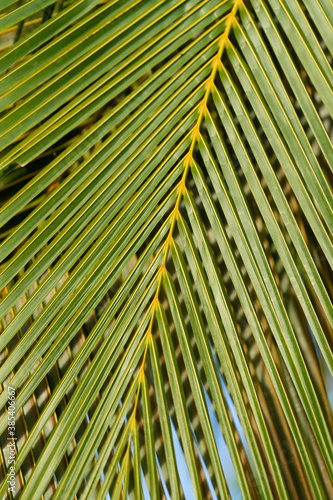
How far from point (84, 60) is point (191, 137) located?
0.63 feet

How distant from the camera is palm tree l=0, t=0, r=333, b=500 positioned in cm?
50

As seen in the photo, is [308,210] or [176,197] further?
[176,197]

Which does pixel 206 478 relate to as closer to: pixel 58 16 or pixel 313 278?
pixel 313 278

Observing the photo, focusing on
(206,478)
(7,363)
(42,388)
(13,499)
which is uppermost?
(7,363)

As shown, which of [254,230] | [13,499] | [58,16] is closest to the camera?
[58,16]

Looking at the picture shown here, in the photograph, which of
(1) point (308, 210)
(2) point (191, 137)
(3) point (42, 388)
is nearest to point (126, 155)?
(2) point (191, 137)

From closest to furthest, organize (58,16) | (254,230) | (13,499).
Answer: (58,16), (254,230), (13,499)

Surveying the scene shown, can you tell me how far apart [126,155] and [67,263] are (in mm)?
164

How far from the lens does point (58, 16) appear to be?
47 cm

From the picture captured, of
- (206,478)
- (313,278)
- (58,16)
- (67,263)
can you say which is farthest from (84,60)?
(206,478)

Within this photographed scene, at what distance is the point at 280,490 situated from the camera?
556 millimetres

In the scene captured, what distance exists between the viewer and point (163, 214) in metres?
0.63

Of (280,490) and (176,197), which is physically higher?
(176,197)

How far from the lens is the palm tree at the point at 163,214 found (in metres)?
0.50
